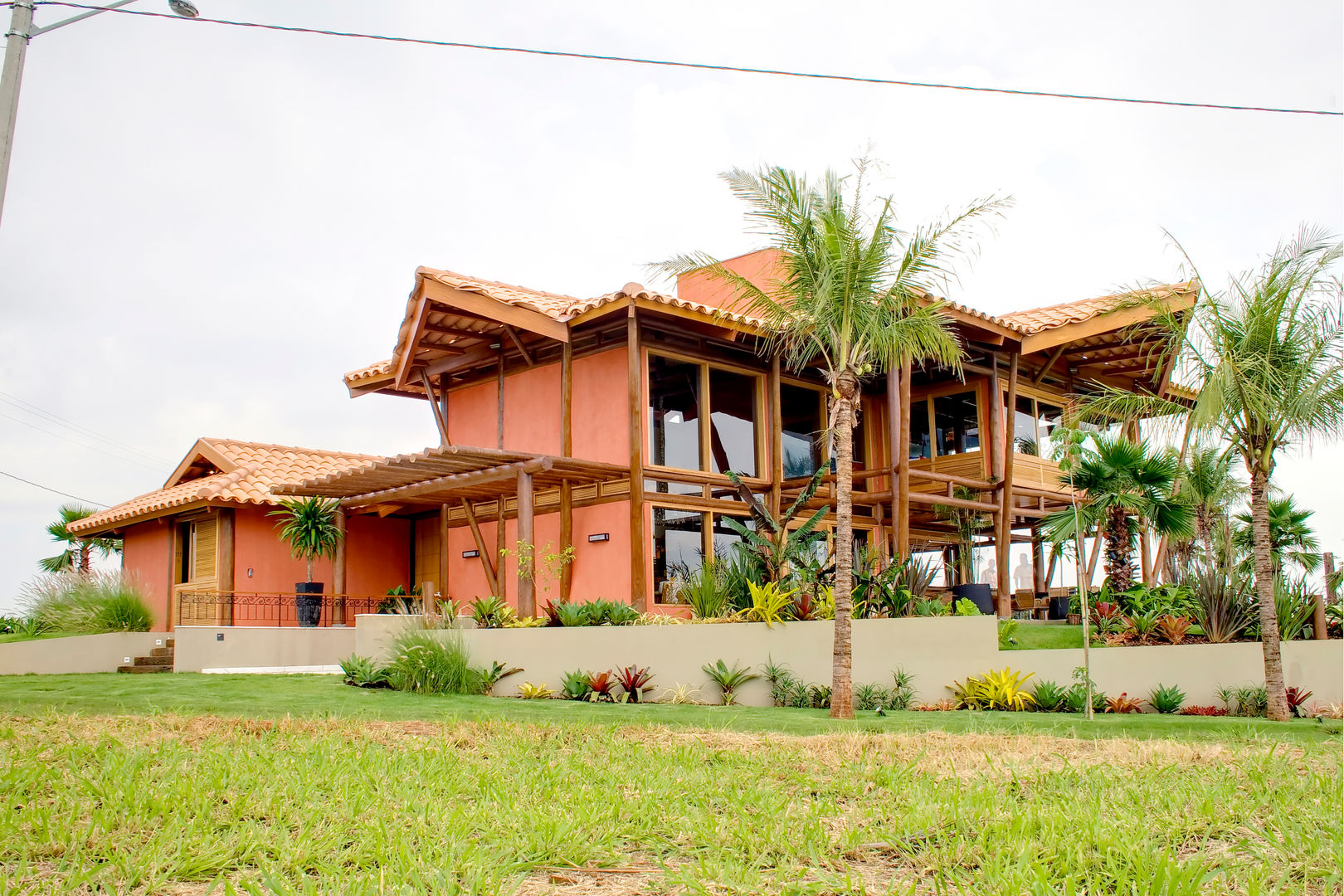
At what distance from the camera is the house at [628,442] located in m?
17.6

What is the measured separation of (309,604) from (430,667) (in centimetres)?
687

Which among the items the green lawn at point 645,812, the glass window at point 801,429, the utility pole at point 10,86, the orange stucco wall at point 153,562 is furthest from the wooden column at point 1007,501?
the orange stucco wall at point 153,562

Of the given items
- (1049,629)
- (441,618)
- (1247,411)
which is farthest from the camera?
(1049,629)

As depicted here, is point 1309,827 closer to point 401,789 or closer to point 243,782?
point 401,789

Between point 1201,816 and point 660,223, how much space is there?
12011 millimetres

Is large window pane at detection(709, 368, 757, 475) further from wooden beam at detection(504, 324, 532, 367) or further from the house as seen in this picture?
wooden beam at detection(504, 324, 532, 367)

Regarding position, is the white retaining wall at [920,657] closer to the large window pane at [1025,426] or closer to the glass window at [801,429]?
the glass window at [801,429]

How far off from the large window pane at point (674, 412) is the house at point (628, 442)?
32 mm

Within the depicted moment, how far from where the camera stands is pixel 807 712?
12.2 meters

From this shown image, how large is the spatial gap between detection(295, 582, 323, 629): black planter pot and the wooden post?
300 mm

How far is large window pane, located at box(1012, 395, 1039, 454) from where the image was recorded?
2319cm

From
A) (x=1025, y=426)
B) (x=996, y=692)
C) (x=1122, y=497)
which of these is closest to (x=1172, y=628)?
(x=996, y=692)

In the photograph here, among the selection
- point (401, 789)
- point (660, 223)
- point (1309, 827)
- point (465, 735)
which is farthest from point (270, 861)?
point (660, 223)

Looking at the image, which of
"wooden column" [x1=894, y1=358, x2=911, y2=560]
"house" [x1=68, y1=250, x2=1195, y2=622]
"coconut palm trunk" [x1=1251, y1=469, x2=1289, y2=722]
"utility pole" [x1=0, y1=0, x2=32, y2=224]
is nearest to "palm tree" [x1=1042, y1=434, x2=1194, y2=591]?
"house" [x1=68, y1=250, x2=1195, y2=622]
